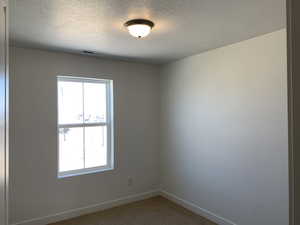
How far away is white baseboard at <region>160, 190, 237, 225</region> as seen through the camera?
115 inches

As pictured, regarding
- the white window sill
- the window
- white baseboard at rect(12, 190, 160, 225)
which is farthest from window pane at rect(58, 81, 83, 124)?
white baseboard at rect(12, 190, 160, 225)

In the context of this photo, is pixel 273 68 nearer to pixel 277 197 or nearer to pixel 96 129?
pixel 277 197

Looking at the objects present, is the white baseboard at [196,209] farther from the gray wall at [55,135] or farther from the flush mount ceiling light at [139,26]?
the flush mount ceiling light at [139,26]

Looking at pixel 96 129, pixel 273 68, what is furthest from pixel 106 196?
pixel 273 68

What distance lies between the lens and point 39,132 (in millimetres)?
2992

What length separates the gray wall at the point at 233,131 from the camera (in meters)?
2.34

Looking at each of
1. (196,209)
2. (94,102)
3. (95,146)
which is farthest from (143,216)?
(94,102)

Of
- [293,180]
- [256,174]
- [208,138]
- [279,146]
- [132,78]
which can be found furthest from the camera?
[132,78]

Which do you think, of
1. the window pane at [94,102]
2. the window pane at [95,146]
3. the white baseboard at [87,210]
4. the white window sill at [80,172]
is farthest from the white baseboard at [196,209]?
the window pane at [94,102]

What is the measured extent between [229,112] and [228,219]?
4.76 ft

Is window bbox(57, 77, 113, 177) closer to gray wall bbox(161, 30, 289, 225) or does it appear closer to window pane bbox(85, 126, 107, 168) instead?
window pane bbox(85, 126, 107, 168)

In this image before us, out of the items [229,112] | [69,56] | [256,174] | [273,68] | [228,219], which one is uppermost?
[69,56]

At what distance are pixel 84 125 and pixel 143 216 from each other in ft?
5.58

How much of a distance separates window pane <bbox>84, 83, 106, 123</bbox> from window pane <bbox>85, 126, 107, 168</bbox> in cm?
17
